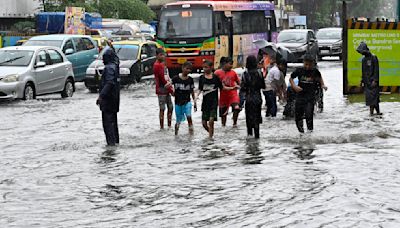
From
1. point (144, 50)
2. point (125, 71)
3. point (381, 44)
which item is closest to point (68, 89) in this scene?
point (125, 71)

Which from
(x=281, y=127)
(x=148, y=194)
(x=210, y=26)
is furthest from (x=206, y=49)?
(x=148, y=194)

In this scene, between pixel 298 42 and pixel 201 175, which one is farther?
pixel 298 42

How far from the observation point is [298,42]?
41625 millimetres

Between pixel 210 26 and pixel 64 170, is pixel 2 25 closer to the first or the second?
pixel 210 26

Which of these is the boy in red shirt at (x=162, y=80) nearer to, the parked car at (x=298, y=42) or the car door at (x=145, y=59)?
the car door at (x=145, y=59)

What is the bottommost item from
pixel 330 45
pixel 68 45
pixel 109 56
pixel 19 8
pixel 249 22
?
pixel 330 45

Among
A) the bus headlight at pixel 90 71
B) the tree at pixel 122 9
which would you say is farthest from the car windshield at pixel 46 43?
the tree at pixel 122 9

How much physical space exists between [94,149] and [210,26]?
18.6 meters

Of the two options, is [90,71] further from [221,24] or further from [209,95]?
[209,95]

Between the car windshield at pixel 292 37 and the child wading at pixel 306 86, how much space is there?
25919 millimetres

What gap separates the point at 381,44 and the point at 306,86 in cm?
848

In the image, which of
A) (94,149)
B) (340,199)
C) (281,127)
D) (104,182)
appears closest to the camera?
(340,199)

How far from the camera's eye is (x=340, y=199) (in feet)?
32.7

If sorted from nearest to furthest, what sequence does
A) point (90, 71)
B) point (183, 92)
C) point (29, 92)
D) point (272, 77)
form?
point (183, 92)
point (272, 77)
point (29, 92)
point (90, 71)
